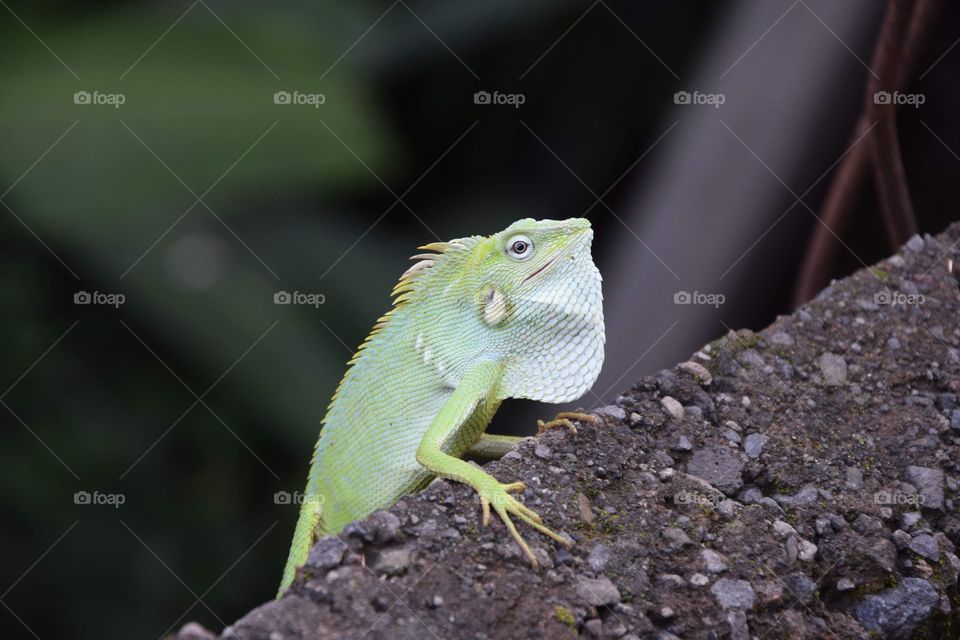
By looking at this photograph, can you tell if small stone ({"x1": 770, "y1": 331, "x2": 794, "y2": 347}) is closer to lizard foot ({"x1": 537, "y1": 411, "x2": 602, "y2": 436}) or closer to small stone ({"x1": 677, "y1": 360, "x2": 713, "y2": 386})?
small stone ({"x1": 677, "y1": 360, "x2": 713, "y2": 386})

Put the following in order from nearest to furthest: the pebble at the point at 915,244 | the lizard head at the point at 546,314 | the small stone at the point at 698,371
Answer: the lizard head at the point at 546,314 < the small stone at the point at 698,371 < the pebble at the point at 915,244

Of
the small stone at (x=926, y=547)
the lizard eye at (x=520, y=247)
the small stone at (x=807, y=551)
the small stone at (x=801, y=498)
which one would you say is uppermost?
the lizard eye at (x=520, y=247)

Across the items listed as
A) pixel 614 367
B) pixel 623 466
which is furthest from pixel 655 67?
pixel 623 466
